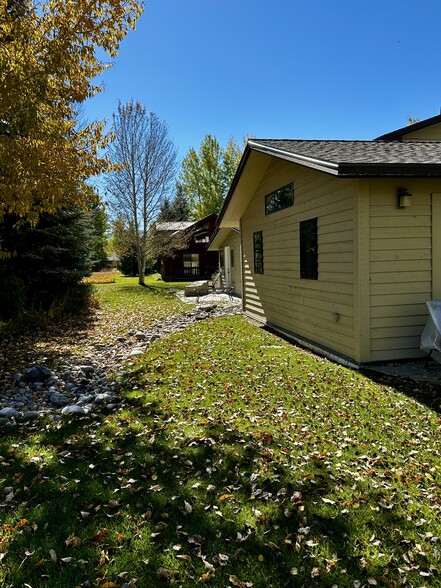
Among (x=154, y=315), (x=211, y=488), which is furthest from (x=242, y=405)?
(x=154, y=315)

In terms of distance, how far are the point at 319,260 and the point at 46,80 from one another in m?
5.06

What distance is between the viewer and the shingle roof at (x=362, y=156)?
514cm

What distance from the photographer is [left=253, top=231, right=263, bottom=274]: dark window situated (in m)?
10.8

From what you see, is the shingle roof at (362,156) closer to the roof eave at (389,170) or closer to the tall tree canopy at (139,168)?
the roof eave at (389,170)

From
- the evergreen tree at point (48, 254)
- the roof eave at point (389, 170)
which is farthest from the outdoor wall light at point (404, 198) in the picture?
the evergreen tree at point (48, 254)

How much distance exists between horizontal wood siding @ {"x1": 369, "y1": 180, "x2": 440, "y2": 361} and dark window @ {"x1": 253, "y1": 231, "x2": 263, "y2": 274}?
5176 mm

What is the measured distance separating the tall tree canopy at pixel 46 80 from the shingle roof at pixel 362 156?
3.48 meters

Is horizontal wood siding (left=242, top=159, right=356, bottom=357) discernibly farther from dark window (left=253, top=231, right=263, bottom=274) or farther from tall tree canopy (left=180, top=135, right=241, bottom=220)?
tall tree canopy (left=180, top=135, right=241, bottom=220)

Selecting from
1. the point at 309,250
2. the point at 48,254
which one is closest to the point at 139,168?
the point at 48,254

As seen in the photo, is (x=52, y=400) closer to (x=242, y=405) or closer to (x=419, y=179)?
(x=242, y=405)

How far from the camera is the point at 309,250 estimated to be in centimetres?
740

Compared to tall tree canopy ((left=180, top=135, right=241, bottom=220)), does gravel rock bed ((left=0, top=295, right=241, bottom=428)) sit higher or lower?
lower

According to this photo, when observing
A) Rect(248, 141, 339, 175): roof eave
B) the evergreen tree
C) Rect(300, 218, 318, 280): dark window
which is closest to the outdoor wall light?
Rect(248, 141, 339, 175): roof eave

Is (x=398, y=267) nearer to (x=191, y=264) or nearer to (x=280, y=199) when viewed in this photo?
(x=280, y=199)
